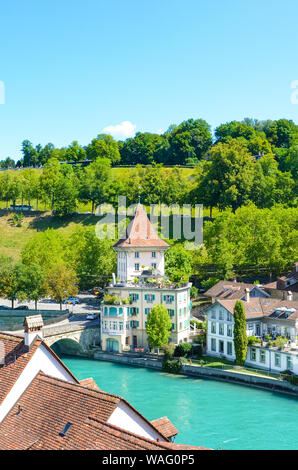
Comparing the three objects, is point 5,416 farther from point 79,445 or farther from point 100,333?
point 100,333

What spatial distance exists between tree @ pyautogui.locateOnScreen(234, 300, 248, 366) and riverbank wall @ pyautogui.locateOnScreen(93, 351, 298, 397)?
163 cm

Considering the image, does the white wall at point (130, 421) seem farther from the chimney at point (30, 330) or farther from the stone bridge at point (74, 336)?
the stone bridge at point (74, 336)

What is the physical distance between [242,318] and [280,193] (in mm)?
40815

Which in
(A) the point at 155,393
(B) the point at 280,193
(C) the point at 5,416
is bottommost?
(A) the point at 155,393

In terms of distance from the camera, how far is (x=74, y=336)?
157 feet

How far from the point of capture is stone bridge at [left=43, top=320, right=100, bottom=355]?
4669cm

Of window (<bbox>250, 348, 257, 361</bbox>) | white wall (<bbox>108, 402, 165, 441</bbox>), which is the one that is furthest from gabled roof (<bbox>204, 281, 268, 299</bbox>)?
white wall (<bbox>108, 402, 165, 441</bbox>)

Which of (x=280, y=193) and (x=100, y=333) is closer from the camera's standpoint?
(x=100, y=333)

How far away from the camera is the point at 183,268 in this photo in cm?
5944

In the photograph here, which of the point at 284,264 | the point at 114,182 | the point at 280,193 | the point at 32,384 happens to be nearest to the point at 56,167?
the point at 114,182

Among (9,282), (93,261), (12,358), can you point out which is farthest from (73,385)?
(93,261)

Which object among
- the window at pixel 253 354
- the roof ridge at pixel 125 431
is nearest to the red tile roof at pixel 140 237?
the window at pixel 253 354

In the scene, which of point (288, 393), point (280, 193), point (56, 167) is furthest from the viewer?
point (56, 167)

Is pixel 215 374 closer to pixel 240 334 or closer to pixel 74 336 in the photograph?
pixel 240 334
